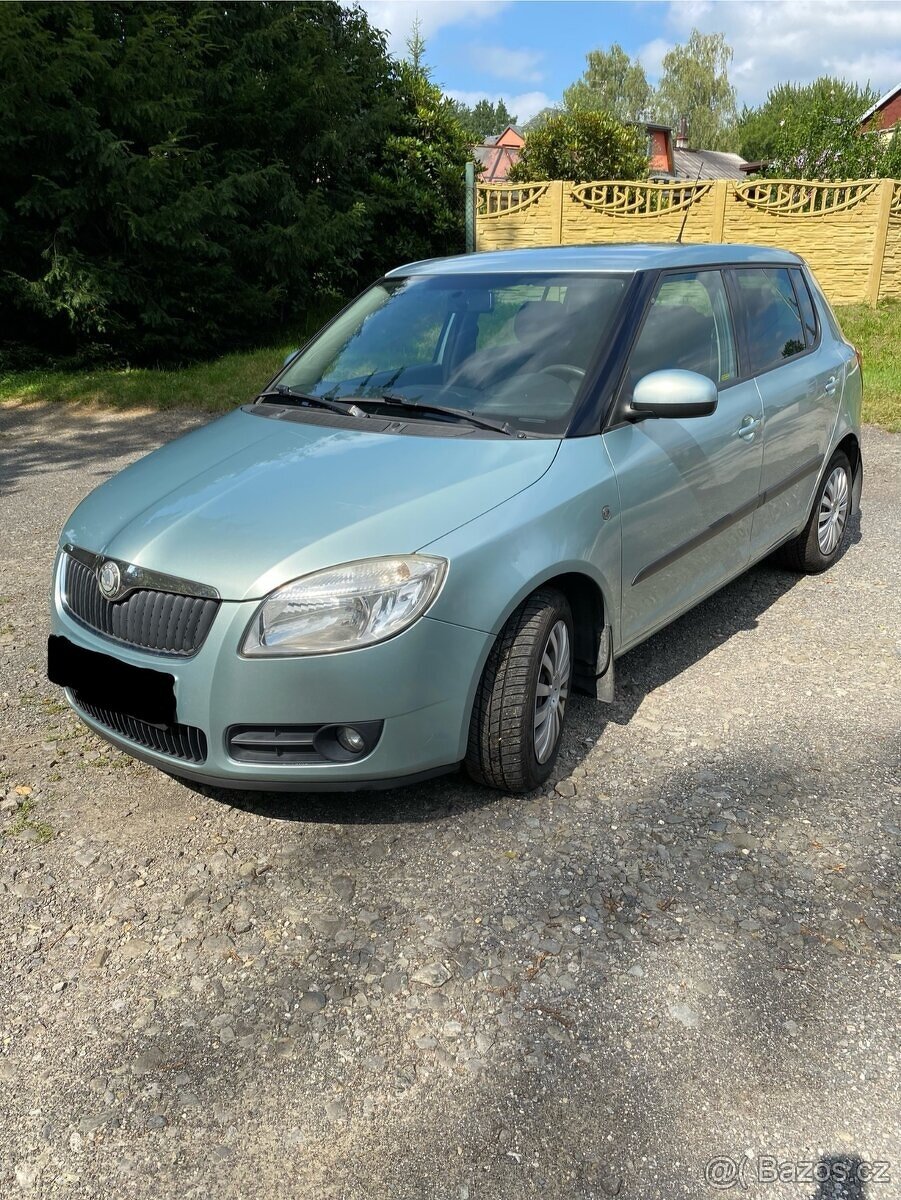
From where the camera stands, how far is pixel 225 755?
9.14 feet

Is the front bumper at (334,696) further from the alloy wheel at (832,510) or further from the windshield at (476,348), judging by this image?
the alloy wheel at (832,510)

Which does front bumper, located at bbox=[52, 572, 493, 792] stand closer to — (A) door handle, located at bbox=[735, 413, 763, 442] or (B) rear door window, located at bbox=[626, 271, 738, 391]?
(B) rear door window, located at bbox=[626, 271, 738, 391]

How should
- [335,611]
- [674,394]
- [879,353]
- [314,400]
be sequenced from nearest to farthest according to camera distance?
[335,611], [674,394], [314,400], [879,353]

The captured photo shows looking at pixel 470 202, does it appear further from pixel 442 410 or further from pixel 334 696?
pixel 334 696

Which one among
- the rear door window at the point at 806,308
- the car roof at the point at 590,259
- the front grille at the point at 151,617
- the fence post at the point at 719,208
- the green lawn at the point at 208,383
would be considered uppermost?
the fence post at the point at 719,208

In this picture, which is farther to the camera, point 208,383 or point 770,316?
point 208,383

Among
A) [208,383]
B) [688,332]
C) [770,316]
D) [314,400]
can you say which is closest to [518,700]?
[314,400]

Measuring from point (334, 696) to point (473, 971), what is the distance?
815mm

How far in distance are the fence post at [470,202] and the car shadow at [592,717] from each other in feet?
43.2

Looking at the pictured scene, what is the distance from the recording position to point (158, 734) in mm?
2906

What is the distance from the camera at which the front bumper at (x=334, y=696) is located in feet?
8.77

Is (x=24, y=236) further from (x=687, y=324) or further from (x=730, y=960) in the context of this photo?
(x=730, y=960)

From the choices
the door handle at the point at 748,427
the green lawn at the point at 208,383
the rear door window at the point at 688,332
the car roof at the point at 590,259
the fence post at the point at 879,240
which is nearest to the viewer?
the rear door window at the point at 688,332

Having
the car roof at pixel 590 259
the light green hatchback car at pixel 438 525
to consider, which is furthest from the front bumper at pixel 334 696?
the car roof at pixel 590 259
